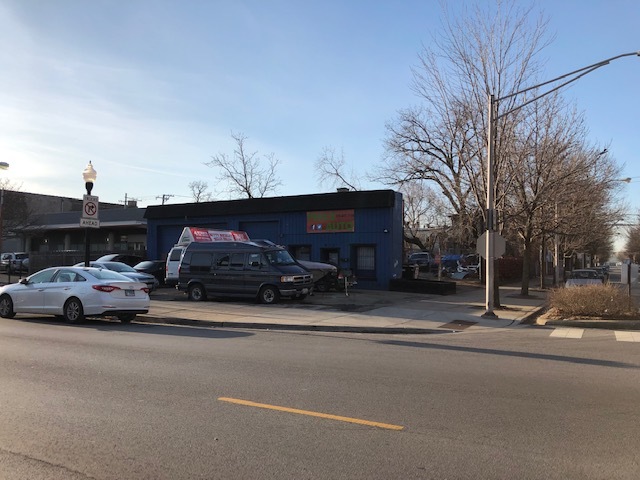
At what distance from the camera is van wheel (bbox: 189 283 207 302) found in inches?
775

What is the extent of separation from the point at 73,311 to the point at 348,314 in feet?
25.0

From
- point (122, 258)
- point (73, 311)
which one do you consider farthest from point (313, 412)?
point (122, 258)

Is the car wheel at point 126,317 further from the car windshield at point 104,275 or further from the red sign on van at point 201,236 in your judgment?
the red sign on van at point 201,236

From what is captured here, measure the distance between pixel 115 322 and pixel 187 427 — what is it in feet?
32.6

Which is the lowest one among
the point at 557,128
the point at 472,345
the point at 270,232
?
the point at 472,345

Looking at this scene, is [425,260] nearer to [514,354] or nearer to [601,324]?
[601,324]

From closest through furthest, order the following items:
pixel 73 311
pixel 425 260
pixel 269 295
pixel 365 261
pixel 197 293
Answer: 1. pixel 73 311
2. pixel 269 295
3. pixel 197 293
4. pixel 365 261
5. pixel 425 260

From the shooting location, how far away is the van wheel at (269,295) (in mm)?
18422

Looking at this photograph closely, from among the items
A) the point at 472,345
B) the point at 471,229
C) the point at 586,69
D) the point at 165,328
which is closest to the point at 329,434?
the point at 472,345

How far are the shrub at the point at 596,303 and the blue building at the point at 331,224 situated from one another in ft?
33.6

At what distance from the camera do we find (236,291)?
750 inches

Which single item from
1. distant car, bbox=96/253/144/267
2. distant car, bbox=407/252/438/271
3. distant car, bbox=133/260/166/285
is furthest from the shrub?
distant car, bbox=407/252/438/271

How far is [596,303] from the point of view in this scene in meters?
15.1

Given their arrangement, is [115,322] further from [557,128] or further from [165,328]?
[557,128]
